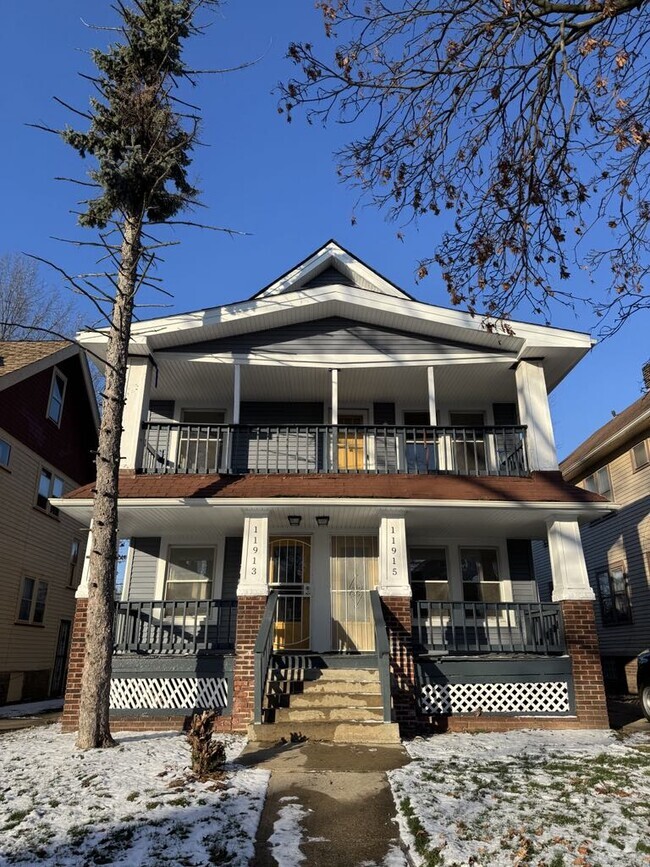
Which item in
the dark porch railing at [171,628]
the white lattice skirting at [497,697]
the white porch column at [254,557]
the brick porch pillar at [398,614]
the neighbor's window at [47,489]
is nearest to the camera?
the brick porch pillar at [398,614]

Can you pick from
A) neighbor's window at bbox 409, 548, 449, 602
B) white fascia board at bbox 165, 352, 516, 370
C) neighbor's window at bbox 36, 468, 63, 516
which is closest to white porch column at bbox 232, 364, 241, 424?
white fascia board at bbox 165, 352, 516, 370

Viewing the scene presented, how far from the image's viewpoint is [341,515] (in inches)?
436

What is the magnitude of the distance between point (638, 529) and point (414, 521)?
8913 millimetres

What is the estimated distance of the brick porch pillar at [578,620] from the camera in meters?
9.62

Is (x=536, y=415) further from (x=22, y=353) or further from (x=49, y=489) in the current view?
(x=49, y=489)

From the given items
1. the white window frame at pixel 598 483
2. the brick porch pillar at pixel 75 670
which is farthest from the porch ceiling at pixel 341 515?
the white window frame at pixel 598 483

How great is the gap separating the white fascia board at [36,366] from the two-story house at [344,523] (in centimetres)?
476

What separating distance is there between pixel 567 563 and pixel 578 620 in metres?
0.89

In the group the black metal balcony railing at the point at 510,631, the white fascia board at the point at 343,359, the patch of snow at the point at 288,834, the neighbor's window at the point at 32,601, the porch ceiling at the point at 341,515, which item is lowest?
the patch of snow at the point at 288,834

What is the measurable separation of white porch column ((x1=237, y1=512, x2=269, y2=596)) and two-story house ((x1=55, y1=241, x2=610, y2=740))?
1.5 inches

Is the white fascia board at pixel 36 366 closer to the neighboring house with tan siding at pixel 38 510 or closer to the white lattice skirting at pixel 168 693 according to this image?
the neighboring house with tan siding at pixel 38 510

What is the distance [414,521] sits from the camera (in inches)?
440

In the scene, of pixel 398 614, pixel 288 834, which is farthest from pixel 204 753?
pixel 398 614

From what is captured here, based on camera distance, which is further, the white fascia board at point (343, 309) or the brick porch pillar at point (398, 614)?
the white fascia board at point (343, 309)
